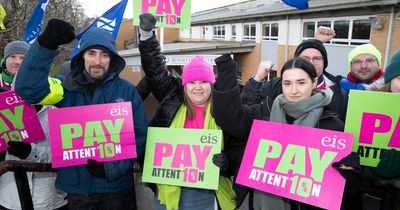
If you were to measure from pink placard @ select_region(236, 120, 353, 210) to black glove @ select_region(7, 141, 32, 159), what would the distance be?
154cm

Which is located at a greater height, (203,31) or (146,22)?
(203,31)

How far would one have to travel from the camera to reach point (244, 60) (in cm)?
2184

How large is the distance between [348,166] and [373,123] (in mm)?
456

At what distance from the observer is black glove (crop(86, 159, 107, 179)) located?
2.10 meters

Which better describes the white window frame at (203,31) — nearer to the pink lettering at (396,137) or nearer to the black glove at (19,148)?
the black glove at (19,148)

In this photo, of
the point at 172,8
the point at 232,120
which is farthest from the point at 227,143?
the point at 172,8

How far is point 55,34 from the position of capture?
202 cm

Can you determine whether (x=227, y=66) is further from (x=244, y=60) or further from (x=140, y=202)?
→ (x=244, y=60)

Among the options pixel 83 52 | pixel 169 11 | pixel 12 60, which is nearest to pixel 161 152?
pixel 83 52

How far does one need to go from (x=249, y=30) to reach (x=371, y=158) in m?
20.8

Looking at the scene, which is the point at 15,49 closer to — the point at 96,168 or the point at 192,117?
the point at 96,168

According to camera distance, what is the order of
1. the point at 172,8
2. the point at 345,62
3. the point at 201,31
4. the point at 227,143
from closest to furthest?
the point at 227,143 → the point at 172,8 → the point at 345,62 → the point at 201,31

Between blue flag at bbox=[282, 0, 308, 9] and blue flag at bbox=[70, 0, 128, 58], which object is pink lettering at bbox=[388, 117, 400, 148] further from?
blue flag at bbox=[70, 0, 128, 58]

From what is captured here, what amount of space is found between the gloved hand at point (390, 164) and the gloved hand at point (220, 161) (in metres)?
0.97
